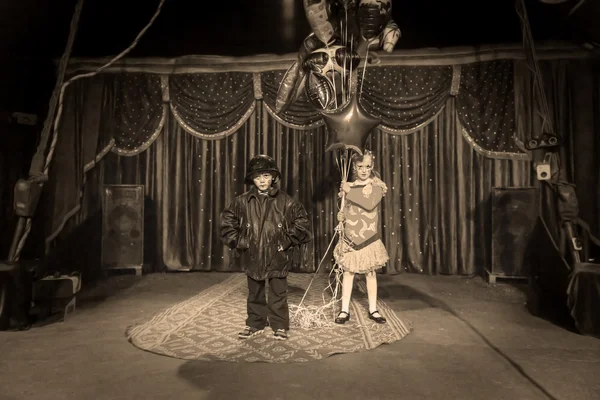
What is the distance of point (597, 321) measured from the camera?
122 inches

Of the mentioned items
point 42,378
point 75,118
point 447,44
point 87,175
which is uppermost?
point 447,44

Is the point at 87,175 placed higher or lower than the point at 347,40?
lower

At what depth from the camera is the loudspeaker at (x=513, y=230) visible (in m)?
5.01

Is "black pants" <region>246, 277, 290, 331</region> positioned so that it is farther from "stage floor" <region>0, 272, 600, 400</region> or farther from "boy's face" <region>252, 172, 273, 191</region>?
"boy's face" <region>252, 172, 273, 191</region>

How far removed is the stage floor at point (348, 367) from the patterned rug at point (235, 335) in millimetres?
95

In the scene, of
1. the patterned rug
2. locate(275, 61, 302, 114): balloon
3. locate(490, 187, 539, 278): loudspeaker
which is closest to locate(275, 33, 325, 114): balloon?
locate(275, 61, 302, 114): balloon

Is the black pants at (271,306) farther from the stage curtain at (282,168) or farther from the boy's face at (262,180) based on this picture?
the stage curtain at (282,168)

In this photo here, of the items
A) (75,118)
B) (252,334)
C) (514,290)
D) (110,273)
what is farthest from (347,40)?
(110,273)

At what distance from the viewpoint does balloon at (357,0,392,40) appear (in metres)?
3.34

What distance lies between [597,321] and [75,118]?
5970 mm

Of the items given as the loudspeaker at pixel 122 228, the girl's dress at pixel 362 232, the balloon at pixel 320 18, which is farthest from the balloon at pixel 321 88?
the loudspeaker at pixel 122 228

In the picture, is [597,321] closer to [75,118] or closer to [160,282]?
[160,282]

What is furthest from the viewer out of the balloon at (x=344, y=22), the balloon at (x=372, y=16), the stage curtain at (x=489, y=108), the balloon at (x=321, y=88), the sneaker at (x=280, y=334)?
the stage curtain at (x=489, y=108)

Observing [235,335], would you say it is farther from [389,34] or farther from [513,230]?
[513,230]
